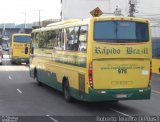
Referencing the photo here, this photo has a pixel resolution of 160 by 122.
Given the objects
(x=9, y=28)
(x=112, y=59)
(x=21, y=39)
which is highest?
(x=9, y=28)

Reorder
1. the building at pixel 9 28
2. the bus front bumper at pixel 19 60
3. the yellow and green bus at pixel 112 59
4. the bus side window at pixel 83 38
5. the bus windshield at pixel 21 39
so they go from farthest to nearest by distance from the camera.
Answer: the building at pixel 9 28 → the bus windshield at pixel 21 39 → the bus front bumper at pixel 19 60 → the bus side window at pixel 83 38 → the yellow and green bus at pixel 112 59

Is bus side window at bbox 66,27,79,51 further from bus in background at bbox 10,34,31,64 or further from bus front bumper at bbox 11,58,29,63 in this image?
bus front bumper at bbox 11,58,29,63

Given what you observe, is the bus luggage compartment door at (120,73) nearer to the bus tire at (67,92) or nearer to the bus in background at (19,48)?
the bus tire at (67,92)

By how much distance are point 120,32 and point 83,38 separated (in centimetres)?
127

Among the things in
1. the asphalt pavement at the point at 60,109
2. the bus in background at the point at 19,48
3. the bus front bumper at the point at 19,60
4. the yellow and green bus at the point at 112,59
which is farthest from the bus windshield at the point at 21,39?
the yellow and green bus at the point at 112,59

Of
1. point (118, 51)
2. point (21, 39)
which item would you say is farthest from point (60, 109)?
point (21, 39)

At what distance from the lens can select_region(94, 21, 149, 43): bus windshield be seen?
1442cm

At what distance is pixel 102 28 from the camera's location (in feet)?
47.5

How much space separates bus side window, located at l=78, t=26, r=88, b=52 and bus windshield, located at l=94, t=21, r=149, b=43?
1.65 feet

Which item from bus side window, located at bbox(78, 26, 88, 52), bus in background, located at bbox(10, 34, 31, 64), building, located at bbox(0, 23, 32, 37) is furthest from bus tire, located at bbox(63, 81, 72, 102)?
building, located at bbox(0, 23, 32, 37)

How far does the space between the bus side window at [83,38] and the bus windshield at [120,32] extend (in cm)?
50

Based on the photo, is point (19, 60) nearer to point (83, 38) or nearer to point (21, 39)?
point (21, 39)

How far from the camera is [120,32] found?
14.6 meters

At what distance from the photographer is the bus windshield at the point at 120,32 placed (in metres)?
14.4
